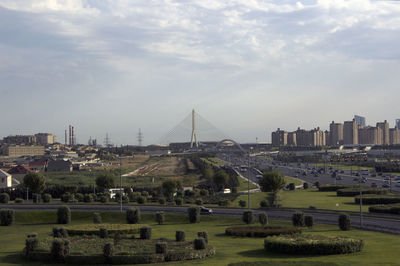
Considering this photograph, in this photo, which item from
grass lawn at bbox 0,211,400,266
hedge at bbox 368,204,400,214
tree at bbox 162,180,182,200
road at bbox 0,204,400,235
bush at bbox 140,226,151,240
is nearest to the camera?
grass lawn at bbox 0,211,400,266

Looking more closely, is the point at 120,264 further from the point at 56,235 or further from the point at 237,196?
the point at 237,196

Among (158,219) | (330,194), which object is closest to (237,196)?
(330,194)

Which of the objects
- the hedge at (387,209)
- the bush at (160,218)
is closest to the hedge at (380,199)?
the hedge at (387,209)

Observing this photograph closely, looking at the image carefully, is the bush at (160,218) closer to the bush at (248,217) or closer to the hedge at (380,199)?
the bush at (248,217)

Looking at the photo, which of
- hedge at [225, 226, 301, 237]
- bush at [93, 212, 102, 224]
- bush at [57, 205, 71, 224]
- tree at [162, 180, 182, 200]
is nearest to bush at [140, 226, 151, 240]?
hedge at [225, 226, 301, 237]

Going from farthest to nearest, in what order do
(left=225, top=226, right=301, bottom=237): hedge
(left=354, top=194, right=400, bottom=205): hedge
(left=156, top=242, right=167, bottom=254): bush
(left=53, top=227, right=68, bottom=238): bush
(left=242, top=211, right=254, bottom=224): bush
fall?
1. (left=354, top=194, right=400, bottom=205): hedge
2. (left=242, top=211, right=254, bottom=224): bush
3. (left=225, top=226, right=301, bottom=237): hedge
4. (left=53, top=227, right=68, bottom=238): bush
5. (left=156, top=242, right=167, bottom=254): bush

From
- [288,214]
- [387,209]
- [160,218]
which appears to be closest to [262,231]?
[288,214]

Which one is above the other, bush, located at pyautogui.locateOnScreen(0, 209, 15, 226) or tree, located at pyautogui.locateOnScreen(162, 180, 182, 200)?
tree, located at pyautogui.locateOnScreen(162, 180, 182, 200)

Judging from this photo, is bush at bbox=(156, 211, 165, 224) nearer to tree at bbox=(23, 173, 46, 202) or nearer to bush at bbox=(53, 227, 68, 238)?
bush at bbox=(53, 227, 68, 238)
